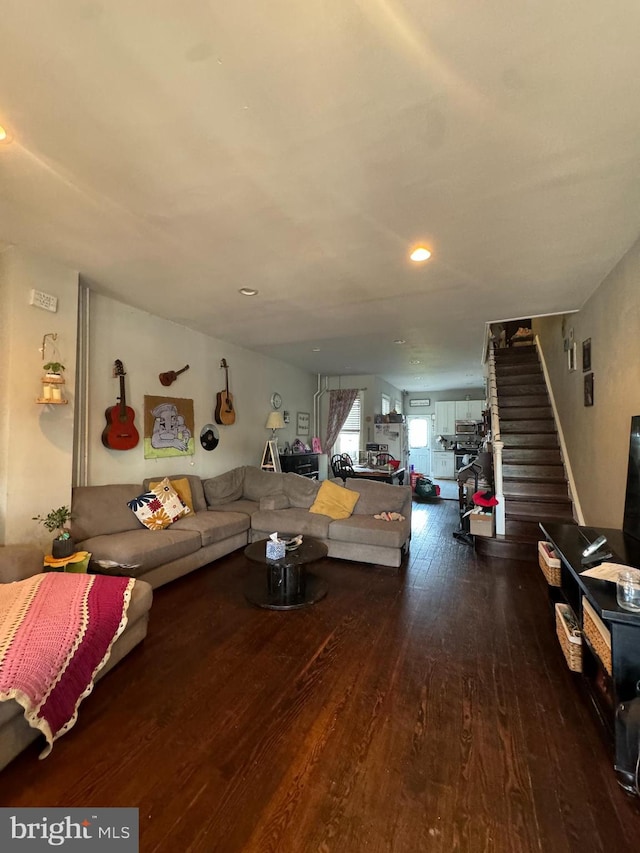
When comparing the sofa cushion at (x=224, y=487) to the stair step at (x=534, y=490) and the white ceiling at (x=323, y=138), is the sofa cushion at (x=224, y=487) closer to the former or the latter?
the white ceiling at (x=323, y=138)

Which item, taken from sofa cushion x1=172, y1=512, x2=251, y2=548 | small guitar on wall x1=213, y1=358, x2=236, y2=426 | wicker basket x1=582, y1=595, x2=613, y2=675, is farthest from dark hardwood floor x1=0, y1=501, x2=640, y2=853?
small guitar on wall x1=213, y1=358, x2=236, y2=426

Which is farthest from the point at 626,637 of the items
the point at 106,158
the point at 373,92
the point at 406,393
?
the point at 406,393

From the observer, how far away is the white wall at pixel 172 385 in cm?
344

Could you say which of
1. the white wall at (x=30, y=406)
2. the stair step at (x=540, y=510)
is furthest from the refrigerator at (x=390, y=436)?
the white wall at (x=30, y=406)

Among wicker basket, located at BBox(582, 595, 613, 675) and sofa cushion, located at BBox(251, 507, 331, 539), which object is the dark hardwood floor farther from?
sofa cushion, located at BBox(251, 507, 331, 539)

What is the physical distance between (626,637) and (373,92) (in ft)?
7.50

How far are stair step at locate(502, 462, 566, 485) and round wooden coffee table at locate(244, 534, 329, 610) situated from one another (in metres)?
2.98

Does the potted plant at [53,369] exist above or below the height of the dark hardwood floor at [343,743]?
above

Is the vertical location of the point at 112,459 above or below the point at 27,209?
below

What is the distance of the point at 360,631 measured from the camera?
2.38 m

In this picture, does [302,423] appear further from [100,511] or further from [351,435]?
[100,511]

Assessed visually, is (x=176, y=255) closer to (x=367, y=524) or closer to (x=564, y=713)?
(x=367, y=524)

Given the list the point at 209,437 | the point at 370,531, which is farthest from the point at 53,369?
the point at 370,531

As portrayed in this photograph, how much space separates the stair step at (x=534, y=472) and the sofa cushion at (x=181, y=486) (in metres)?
3.94
